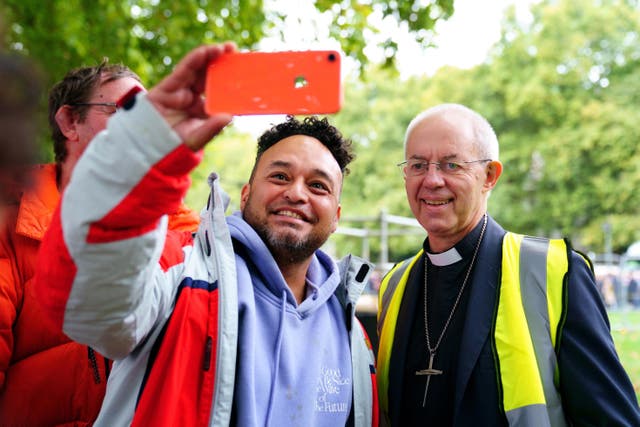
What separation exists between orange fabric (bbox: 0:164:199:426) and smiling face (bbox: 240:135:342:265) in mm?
760

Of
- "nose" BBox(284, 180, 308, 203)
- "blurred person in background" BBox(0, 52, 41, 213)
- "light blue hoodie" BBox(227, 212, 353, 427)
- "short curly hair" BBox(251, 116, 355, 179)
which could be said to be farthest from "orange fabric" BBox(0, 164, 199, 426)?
"blurred person in background" BBox(0, 52, 41, 213)

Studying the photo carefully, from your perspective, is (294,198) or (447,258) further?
(447,258)

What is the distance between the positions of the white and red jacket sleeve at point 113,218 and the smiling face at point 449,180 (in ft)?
5.26

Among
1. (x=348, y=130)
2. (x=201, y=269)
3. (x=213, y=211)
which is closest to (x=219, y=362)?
(x=201, y=269)

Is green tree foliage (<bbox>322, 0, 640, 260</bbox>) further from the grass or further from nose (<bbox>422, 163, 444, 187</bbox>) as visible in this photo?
nose (<bbox>422, 163, 444, 187</bbox>)

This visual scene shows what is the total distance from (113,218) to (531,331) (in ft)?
5.59

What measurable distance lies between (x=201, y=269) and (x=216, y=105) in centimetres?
82

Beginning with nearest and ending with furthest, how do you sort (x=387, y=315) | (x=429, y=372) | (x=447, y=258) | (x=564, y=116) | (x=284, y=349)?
(x=284, y=349), (x=429, y=372), (x=447, y=258), (x=387, y=315), (x=564, y=116)

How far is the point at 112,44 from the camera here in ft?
23.9

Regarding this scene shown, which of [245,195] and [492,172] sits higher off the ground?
[492,172]

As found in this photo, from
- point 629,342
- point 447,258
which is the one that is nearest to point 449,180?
point 447,258

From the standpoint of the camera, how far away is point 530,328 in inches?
94.0

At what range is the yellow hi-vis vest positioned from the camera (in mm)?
2268

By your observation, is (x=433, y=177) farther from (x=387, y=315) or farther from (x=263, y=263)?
(x=263, y=263)
